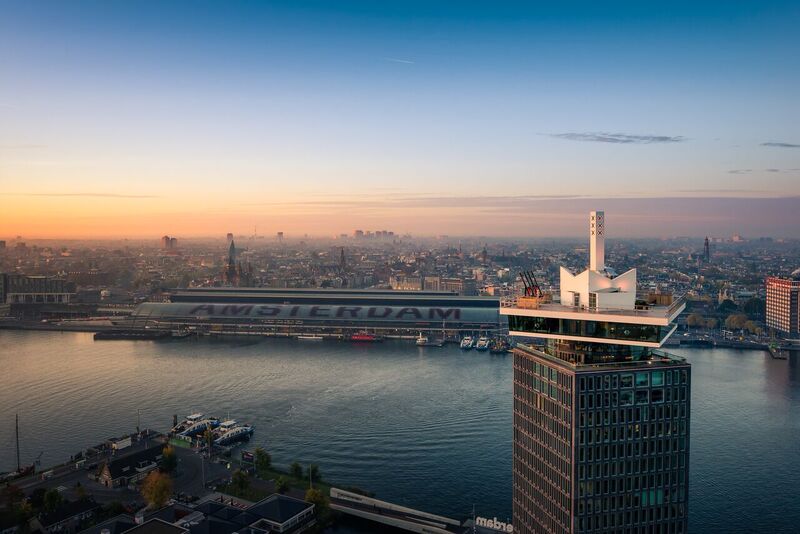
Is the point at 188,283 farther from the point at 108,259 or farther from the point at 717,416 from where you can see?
the point at 717,416

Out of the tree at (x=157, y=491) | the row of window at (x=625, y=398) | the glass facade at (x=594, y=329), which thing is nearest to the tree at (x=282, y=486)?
the tree at (x=157, y=491)

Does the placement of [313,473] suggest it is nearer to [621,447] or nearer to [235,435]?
[235,435]

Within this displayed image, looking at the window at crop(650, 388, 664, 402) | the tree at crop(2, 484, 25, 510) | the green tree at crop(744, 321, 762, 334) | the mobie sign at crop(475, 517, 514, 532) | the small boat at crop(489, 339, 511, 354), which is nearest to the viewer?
the window at crop(650, 388, 664, 402)

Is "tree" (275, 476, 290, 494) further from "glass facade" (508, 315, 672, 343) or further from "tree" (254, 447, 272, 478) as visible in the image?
"glass facade" (508, 315, 672, 343)

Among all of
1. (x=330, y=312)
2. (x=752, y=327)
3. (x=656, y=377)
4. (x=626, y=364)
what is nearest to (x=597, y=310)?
(x=626, y=364)

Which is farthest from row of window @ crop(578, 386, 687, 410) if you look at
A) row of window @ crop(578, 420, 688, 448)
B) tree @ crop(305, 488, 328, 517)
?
tree @ crop(305, 488, 328, 517)

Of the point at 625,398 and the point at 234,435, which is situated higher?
the point at 625,398

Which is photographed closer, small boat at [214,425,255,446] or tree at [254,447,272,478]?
tree at [254,447,272,478]
